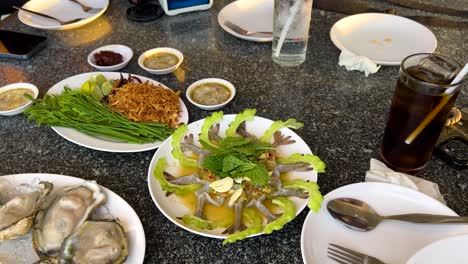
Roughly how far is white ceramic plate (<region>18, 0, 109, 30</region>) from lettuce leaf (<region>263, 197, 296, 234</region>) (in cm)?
120

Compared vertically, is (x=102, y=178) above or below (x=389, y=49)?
below

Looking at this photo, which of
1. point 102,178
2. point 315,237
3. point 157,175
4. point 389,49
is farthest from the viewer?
point 389,49

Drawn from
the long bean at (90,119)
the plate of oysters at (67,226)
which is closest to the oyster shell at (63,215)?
the plate of oysters at (67,226)

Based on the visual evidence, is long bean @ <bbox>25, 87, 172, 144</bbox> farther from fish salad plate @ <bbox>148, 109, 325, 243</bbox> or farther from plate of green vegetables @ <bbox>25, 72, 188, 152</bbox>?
fish salad plate @ <bbox>148, 109, 325, 243</bbox>

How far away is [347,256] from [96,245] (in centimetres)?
48

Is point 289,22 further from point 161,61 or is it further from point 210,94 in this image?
point 161,61

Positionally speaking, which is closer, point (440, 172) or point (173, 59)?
point (440, 172)

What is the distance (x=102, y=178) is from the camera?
1.03 metres

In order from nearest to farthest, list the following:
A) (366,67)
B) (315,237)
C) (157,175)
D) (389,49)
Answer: (315,237) < (157,175) < (366,67) < (389,49)

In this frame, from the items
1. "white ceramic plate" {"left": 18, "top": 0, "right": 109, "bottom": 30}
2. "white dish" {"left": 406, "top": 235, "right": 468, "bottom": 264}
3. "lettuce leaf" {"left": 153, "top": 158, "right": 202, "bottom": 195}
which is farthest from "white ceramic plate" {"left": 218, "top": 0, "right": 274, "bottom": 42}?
"white dish" {"left": 406, "top": 235, "right": 468, "bottom": 264}

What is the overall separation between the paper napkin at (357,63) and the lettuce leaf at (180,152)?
0.67 m

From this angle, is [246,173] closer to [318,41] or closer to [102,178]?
[102,178]

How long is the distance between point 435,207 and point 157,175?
1.98 ft

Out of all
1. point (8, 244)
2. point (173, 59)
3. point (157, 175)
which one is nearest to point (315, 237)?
point (157, 175)
